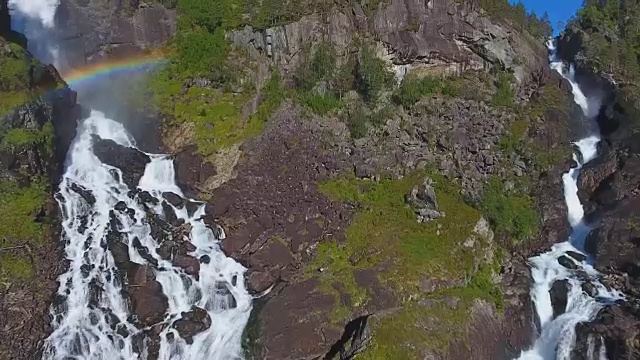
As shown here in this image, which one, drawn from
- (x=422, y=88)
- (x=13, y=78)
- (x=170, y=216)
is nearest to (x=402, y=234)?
(x=170, y=216)

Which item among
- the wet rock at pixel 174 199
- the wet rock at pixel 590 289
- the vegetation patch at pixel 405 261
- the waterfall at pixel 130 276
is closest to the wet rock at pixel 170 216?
the waterfall at pixel 130 276

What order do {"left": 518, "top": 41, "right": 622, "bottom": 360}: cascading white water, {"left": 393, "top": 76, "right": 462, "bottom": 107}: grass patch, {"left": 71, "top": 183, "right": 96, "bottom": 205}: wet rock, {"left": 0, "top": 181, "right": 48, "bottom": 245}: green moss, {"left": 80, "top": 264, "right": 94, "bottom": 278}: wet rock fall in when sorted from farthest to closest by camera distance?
{"left": 393, "top": 76, "right": 462, "bottom": 107}: grass patch, {"left": 71, "top": 183, "right": 96, "bottom": 205}: wet rock, {"left": 0, "top": 181, "right": 48, "bottom": 245}: green moss, {"left": 80, "top": 264, "right": 94, "bottom": 278}: wet rock, {"left": 518, "top": 41, "right": 622, "bottom": 360}: cascading white water

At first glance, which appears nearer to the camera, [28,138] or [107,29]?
[28,138]

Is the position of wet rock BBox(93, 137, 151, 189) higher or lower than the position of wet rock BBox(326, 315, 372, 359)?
higher

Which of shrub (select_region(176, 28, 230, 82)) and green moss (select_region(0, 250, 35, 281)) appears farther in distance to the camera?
shrub (select_region(176, 28, 230, 82))

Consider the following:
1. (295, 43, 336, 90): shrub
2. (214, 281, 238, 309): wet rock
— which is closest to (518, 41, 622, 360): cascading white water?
(214, 281, 238, 309): wet rock

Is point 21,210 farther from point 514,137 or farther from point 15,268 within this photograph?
point 514,137

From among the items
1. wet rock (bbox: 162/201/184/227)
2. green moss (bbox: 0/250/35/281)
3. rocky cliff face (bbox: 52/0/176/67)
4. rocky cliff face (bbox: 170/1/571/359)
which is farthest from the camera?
rocky cliff face (bbox: 52/0/176/67)

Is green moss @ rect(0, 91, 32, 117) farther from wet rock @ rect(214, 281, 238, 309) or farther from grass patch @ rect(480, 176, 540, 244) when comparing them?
grass patch @ rect(480, 176, 540, 244)
